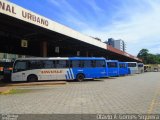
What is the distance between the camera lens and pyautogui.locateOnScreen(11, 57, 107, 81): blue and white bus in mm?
30484

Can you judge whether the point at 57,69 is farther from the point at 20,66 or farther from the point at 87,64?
the point at 20,66

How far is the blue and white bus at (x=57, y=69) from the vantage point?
30484 mm

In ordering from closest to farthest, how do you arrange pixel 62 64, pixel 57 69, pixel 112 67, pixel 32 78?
pixel 32 78 < pixel 57 69 < pixel 62 64 < pixel 112 67

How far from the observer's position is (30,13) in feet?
81.6

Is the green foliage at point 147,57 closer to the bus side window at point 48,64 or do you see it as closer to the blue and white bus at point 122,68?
the blue and white bus at point 122,68

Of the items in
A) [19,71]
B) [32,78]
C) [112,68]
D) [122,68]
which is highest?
[122,68]

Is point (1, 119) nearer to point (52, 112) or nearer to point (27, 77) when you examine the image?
point (52, 112)

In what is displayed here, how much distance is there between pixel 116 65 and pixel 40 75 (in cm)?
1531

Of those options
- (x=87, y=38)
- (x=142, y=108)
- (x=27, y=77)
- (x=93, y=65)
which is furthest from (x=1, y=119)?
(x=87, y=38)

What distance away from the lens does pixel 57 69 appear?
31781 mm

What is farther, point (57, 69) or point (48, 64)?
point (57, 69)

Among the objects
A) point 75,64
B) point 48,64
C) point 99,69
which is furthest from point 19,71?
point 99,69

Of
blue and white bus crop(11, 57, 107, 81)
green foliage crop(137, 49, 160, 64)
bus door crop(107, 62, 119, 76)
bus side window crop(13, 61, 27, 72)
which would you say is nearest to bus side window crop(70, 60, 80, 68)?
blue and white bus crop(11, 57, 107, 81)

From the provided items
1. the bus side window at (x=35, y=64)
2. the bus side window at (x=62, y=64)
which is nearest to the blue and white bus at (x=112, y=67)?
the bus side window at (x=62, y=64)
